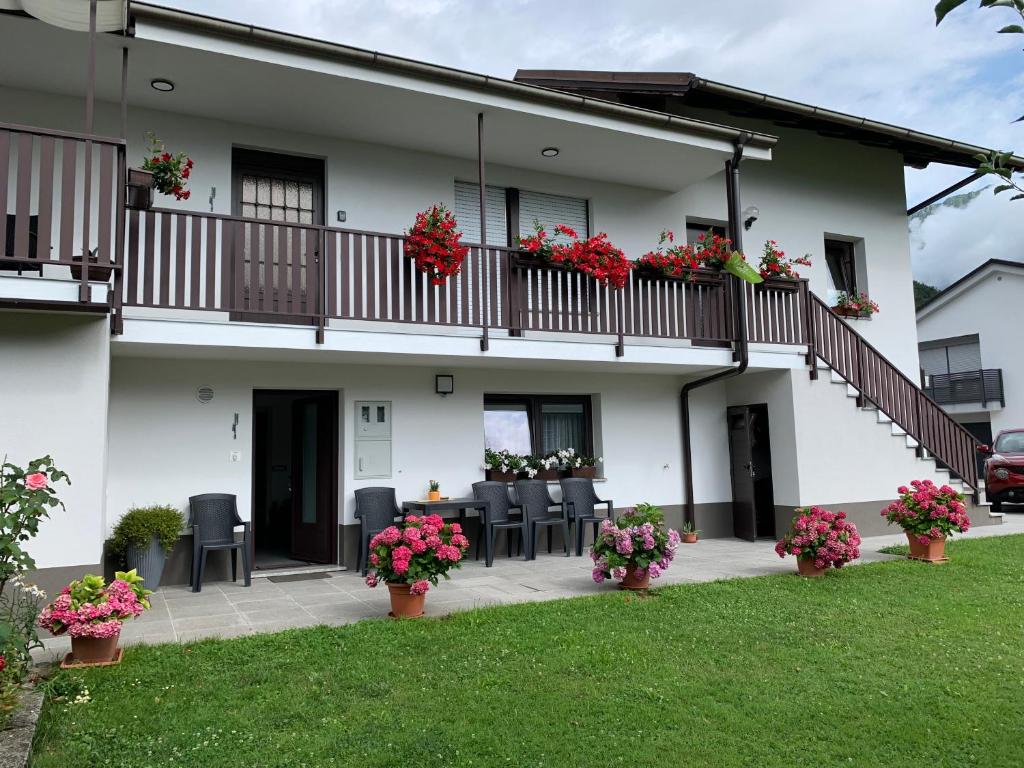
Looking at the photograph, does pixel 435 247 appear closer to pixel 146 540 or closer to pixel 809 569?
pixel 146 540

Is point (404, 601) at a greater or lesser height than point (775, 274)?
lesser

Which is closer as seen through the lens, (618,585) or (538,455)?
(618,585)

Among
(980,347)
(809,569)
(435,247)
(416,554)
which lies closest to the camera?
(416,554)

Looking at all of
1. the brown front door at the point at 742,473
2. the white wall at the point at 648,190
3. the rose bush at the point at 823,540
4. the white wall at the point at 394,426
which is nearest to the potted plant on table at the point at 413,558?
the white wall at the point at 394,426

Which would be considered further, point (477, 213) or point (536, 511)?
point (477, 213)

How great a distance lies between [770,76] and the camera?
138 feet

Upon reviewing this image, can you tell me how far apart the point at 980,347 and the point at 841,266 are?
1843 centimetres

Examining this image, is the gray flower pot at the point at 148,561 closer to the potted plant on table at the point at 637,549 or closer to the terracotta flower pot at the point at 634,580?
the potted plant on table at the point at 637,549

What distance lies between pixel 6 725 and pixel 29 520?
1151 mm

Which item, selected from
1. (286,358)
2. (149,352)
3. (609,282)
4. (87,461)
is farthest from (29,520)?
(609,282)

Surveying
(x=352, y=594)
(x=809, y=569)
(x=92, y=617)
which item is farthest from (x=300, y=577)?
(x=809, y=569)

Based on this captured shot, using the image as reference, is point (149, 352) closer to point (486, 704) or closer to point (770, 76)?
point (486, 704)

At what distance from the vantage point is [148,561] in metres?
7.33

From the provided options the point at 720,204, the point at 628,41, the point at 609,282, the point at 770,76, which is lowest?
the point at 609,282
